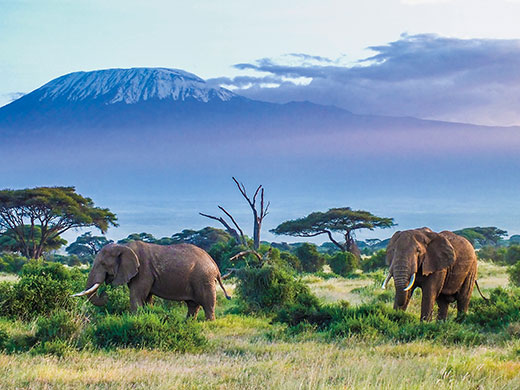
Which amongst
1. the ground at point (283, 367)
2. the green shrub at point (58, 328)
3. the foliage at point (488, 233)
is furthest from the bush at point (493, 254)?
the green shrub at point (58, 328)

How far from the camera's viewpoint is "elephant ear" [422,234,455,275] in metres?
13.8

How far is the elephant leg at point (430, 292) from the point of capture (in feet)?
45.2

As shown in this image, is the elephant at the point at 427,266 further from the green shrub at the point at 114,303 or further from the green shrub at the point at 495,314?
the green shrub at the point at 114,303

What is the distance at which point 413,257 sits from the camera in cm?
1344

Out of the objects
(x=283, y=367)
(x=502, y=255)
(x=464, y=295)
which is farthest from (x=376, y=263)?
(x=283, y=367)

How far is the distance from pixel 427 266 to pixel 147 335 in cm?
597

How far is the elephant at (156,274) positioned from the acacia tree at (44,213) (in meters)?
32.0

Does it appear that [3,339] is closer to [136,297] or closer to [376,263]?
[136,297]

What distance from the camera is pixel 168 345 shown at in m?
10.8

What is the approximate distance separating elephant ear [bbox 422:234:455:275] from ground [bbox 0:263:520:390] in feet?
→ 9.20

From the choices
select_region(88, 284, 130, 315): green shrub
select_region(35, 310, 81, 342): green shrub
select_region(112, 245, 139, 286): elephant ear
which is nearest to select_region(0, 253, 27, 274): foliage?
select_region(88, 284, 130, 315): green shrub

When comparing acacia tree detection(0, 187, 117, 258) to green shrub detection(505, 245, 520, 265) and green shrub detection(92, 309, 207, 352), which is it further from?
green shrub detection(92, 309, 207, 352)

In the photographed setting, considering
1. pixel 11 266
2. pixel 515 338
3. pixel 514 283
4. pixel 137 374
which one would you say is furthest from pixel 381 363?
pixel 11 266

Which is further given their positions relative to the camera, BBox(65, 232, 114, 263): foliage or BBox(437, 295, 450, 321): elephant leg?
BBox(65, 232, 114, 263): foliage
